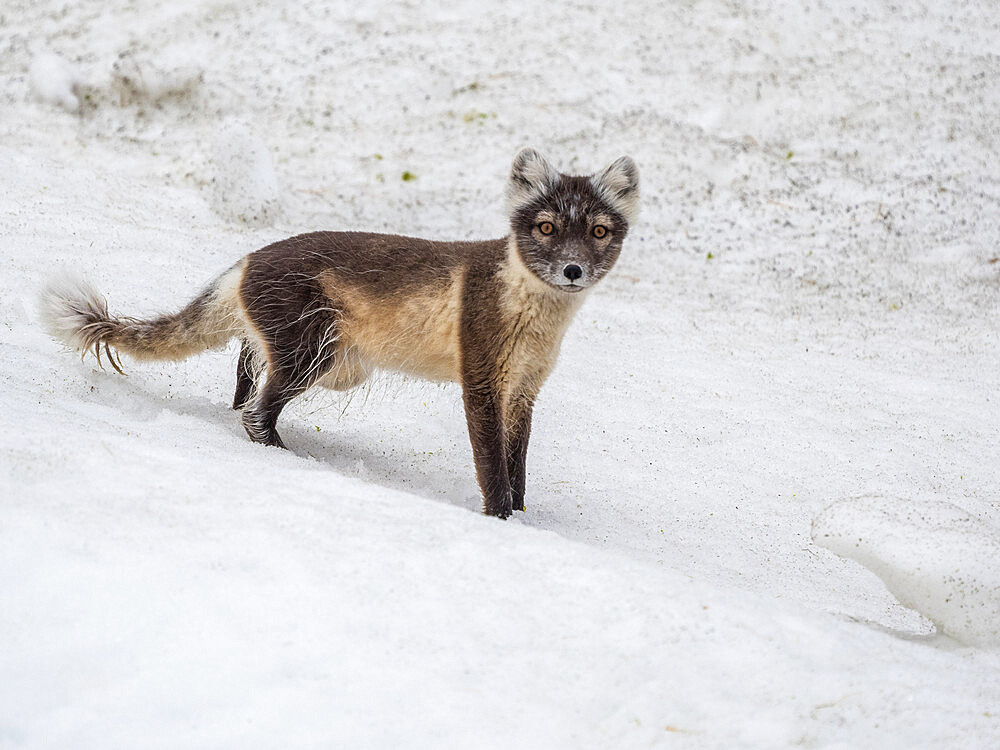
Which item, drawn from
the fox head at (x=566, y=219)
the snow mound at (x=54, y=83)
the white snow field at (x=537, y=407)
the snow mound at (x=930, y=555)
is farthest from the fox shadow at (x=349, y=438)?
the snow mound at (x=54, y=83)

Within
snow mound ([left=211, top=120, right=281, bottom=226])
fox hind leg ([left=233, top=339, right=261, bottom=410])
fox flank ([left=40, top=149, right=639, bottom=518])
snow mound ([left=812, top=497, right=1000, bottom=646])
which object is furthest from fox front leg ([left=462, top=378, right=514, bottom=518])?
snow mound ([left=211, top=120, right=281, bottom=226])

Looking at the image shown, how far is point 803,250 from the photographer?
29.1ft

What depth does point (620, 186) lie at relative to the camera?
16.1 ft

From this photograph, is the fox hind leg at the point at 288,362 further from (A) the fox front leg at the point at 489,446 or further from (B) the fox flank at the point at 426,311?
(A) the fox front leg at the point at 489,446

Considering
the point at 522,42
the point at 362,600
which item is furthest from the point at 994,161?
the point at 362,600

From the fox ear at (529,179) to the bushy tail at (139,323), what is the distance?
64.9 inches

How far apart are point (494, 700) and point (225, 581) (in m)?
0.88

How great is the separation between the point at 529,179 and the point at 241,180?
442cm

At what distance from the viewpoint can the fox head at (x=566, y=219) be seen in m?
4.46

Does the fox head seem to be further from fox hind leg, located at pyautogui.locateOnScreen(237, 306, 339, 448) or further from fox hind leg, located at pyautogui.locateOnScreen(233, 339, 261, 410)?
fox hind leg, located at pyautogui.locateOnScreen(233, 339, 261, 410)

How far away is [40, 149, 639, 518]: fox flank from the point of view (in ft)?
15.1

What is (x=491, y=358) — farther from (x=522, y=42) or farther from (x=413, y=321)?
(x=522, y=42)

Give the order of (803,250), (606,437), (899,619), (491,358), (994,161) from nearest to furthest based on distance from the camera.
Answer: (899,619) < (491,358) < (606,437) < (803,250) < (994,161)

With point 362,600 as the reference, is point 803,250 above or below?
above
